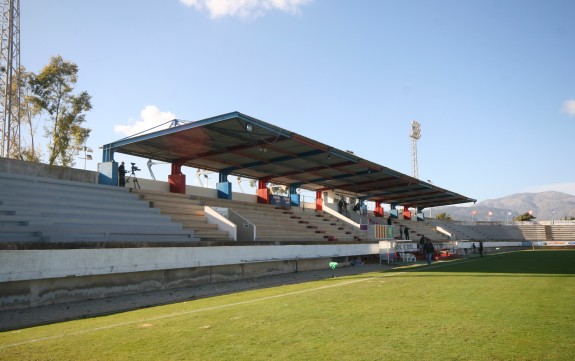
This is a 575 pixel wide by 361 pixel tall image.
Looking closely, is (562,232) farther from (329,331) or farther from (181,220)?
(329,331)

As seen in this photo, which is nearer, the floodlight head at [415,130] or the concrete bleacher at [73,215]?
the concrete bleacher at [73,215]

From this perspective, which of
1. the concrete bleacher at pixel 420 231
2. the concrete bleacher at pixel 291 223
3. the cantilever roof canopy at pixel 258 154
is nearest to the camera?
the cantilever roof canopy at pixel 258 154

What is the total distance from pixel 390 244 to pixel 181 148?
16210mm

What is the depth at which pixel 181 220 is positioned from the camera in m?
19.8

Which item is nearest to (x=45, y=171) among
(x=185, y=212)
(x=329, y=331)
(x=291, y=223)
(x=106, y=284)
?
(x=185, y=212)

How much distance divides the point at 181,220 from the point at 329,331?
14255 mm

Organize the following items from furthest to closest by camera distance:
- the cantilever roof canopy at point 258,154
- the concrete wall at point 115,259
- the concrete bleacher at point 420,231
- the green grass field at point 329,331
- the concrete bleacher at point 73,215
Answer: the concrete bleacher at point 420,231
the cantilever roof canopy at point 258,154
the concrete bleacher at point 73,215
the concrete wall at point 115,259
the green grass field at point 329,331

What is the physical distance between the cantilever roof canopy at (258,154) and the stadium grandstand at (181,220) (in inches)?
3.0

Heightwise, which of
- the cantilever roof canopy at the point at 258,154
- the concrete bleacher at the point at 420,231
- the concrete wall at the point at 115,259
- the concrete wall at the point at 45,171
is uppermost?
the cantilever roof canopy at the point at 258,154

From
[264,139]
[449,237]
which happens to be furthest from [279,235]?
[449,237]

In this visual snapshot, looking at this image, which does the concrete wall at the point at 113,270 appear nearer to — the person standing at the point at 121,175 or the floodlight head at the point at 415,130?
the person standing at the point at 121,175

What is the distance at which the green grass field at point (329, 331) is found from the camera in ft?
17.7

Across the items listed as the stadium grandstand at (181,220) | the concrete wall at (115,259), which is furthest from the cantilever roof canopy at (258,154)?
the concrete wall at (115,259)

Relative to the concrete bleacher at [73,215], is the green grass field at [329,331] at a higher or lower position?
lower
